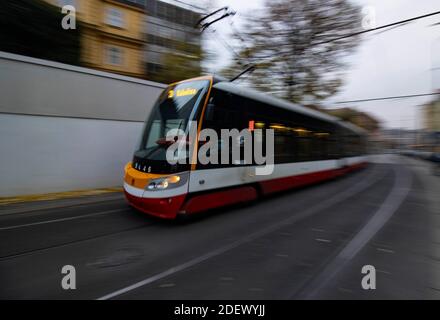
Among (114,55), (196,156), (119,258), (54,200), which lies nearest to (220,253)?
(119,258)

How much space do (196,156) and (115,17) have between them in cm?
2352

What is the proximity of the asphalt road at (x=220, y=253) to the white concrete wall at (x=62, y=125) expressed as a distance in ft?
6.23

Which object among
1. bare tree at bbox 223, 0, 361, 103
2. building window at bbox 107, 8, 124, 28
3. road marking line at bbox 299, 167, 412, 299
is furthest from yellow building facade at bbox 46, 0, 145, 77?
road marking line at bbox 299, 167, 412, 299

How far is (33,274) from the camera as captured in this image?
3.22 metres

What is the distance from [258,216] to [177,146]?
106 inches

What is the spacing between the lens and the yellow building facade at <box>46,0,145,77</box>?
21.2 metres

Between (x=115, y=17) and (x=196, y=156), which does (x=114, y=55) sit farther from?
(x=196, y=156)

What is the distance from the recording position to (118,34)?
22.8 meters

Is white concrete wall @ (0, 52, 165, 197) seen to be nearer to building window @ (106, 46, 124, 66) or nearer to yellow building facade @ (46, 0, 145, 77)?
yellow building facade @ (46, 0, 145, 77)

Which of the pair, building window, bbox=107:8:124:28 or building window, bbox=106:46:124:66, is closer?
building window, bbox=107:8:124:28

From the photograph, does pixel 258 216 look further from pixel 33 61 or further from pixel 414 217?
pixel 33 61

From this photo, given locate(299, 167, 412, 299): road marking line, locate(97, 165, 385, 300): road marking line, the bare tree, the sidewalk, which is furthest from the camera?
the bare tree

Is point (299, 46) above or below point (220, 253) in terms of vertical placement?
above

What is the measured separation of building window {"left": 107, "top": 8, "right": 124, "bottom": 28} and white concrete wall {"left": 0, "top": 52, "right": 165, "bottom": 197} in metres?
15.6
